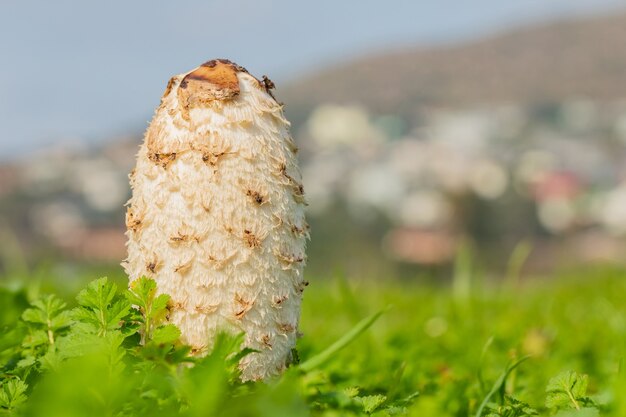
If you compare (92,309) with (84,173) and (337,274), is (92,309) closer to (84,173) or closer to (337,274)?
(337,274)

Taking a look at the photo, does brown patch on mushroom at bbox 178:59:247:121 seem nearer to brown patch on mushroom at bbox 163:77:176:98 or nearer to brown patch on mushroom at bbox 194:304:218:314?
brown patch on mushroom at bbox 163:77:176:98

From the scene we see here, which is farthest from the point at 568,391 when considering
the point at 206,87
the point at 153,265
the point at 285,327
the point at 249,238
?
the point at 206,87

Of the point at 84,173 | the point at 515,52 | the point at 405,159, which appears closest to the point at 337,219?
the point at 405,159

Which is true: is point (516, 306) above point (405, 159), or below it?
above

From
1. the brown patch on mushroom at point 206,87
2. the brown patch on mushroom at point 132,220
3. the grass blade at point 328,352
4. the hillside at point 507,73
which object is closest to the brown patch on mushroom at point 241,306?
the grass blade at point 328,352

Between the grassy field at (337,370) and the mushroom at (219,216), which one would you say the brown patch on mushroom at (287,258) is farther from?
the grassy field at (337,370)

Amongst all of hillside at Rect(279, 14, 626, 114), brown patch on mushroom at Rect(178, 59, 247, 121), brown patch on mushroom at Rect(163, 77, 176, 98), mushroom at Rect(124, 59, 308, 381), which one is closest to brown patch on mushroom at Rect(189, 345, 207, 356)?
mushroom at Rect(124, 59, 308, 381)
